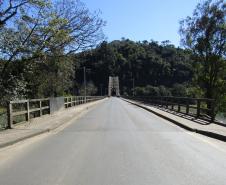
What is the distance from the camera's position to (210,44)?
53438mm

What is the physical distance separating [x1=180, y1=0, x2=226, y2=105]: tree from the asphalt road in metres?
38.5

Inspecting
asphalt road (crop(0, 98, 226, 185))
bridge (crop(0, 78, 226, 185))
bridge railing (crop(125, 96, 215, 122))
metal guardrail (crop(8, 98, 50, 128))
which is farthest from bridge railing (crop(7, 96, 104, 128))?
bridge railing (crop(125, 96, 215, 122))

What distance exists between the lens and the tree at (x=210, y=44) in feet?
174

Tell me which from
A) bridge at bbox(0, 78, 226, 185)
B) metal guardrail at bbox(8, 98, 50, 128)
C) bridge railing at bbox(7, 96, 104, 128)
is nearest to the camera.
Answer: bridge at bbox(0, 78, 226, 185)

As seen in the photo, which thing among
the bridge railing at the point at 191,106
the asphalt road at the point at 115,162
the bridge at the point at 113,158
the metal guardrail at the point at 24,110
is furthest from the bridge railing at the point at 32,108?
the bridge railing at the point at 191,106

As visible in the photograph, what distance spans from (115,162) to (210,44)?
4488 centimetres

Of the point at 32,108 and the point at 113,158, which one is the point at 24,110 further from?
the point at 113,158

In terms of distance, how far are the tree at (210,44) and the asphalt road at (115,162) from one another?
38473 mm

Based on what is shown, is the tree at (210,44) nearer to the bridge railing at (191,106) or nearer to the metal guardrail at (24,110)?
the bridge railing at (191,106)

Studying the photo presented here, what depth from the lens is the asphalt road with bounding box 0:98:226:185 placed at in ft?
28.3

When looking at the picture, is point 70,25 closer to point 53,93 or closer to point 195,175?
point 53,93

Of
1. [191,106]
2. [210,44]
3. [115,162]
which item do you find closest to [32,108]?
[191,106]

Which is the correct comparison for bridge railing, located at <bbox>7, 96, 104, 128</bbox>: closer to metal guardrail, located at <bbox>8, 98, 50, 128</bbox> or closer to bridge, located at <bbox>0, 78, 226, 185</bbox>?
metal guardrail, located at <bbox>8, 98, 50, 128</bbox>

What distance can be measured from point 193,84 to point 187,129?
125 ft
